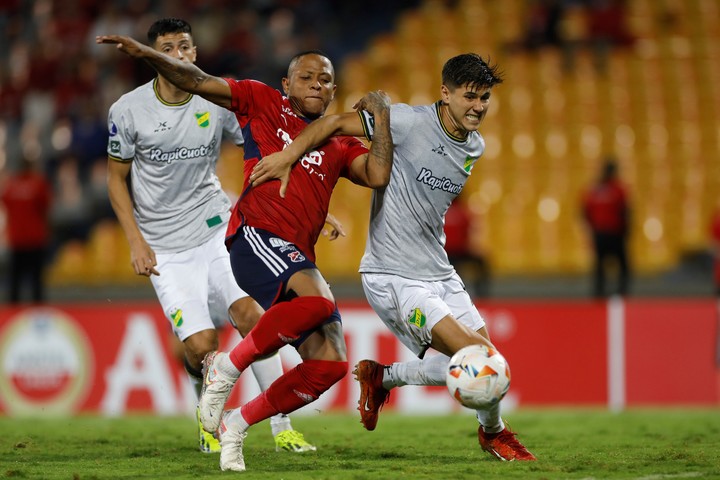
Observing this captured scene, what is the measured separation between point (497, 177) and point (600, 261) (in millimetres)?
2623

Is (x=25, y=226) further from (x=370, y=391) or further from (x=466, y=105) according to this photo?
(x=466, y=105)

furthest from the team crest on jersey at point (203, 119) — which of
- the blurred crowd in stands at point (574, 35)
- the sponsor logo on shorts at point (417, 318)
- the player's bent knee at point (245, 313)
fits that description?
the blurred crowd in stands at point (574, 35)

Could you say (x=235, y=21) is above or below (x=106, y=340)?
above

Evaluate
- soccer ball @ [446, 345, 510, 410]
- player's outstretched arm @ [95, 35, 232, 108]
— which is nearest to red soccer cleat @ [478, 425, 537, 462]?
soccer ball @ [446, 345, 510, 410]

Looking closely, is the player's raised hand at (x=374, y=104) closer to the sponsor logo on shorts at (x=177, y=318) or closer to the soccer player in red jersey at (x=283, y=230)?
the soccer player in red jersey at (x=283, y=230)

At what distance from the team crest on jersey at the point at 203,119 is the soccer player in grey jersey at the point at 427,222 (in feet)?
4.58

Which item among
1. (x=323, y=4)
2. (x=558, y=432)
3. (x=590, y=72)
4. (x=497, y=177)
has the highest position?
(x=323, y=4)

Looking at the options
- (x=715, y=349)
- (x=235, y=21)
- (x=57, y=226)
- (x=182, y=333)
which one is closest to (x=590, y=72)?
(x=235, y=21)

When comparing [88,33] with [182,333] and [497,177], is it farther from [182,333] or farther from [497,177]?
[182,333]

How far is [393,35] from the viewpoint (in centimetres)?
1884

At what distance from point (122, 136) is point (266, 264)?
176 cm

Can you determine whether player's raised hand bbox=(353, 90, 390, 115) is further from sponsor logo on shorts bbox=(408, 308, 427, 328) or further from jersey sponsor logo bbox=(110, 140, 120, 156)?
jersey sponsor logo bbox=(110, 140, 120, 156)

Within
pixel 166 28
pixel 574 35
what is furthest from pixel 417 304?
pixel 574 35

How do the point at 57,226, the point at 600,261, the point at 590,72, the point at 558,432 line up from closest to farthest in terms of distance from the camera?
1. the point at 558,432
2. the point at 600,261
3. the point at 57,226
4. the point at 590,72
